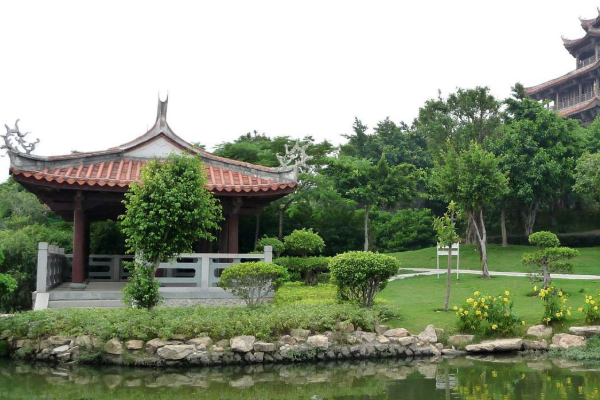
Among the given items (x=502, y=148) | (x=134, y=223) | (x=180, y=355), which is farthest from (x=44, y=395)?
(x=502, y=148)

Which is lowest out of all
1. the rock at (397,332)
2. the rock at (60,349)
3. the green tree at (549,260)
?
the rock at (60,349)

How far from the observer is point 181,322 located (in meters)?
10.7

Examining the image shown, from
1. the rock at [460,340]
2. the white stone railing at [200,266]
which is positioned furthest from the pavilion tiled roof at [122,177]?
the rock at [460,340]

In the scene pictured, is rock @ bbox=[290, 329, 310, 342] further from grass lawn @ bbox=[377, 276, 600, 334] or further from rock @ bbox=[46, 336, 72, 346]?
rock @ bbox=[46, 336, 72, 346]

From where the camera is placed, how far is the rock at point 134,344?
10492mm

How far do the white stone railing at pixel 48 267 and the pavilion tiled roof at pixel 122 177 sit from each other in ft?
5.39

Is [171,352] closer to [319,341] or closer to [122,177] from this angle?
[319,341]

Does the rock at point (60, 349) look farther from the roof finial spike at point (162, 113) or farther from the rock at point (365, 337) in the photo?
the roof finial spike at point (162, 113)

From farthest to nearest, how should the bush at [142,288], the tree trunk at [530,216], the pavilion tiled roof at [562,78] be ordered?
the pavilion tiled roof at [562,78] < the tree trunk at [530,216] < the bush at [142,288]

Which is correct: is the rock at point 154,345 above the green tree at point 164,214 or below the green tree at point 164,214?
below

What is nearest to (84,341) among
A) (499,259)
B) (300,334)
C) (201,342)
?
(201,342)

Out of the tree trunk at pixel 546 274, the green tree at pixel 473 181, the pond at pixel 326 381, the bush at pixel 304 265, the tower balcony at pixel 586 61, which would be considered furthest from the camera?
the tower balcony at pixel 586 61

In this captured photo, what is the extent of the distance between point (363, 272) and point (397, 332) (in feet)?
4.80

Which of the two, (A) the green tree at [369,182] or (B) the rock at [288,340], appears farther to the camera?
(A) the green tree at [369,182]
